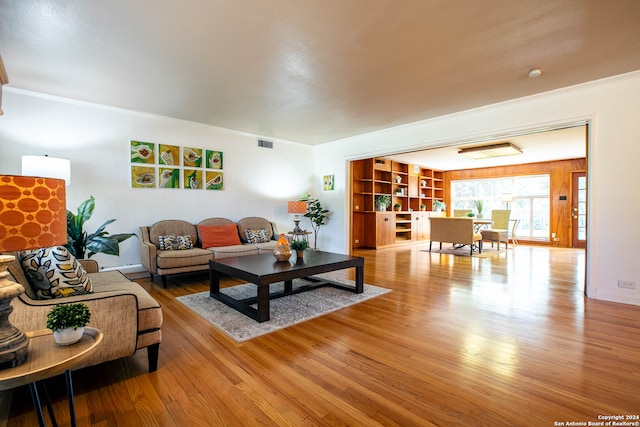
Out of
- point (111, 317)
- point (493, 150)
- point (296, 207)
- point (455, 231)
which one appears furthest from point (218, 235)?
point (493, 150)

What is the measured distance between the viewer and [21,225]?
1020 mm

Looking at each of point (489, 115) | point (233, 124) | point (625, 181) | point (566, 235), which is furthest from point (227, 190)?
point (566, 235)

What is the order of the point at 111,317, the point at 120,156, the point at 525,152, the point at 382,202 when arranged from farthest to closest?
1. the point at 382,202
2. the point at 525,152
3. the point at 120,156
4. the point at 111,317

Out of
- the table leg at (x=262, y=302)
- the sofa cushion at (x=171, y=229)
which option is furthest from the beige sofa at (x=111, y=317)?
the sofa cushion at (x=171, y=229)

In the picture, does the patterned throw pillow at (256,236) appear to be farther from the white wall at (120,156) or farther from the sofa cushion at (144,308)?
the sofa cushion at (144,308)

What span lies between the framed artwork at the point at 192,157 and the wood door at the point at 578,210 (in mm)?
9706

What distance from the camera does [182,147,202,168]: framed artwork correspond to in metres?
5.11

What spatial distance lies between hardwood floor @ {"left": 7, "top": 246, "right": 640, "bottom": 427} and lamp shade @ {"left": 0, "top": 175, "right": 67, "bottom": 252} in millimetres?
1030

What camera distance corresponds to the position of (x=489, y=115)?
434 centimetres

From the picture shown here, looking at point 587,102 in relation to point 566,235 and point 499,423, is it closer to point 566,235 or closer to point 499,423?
point 499,423

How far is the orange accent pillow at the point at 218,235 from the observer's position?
188 inches

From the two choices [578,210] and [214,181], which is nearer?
[214,181]

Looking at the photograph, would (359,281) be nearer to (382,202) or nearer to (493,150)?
(382,202)

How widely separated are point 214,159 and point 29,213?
4612 mm
